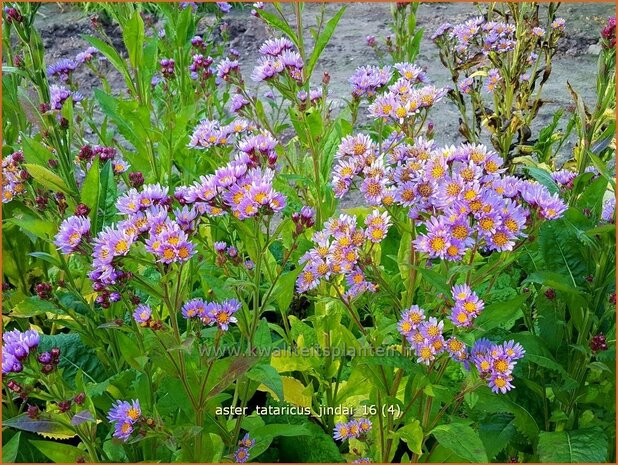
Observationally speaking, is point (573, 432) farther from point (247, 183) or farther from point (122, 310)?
point (122, 310)

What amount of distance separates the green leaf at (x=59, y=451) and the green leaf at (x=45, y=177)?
67 centimetres

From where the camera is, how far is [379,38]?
5742 mm

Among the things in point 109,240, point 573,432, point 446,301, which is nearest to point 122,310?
point 109,240

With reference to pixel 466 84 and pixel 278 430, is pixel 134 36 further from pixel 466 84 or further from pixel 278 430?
pixel 466 84

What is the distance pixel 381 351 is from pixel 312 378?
645 millimetres

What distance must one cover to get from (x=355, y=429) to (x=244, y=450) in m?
0.32

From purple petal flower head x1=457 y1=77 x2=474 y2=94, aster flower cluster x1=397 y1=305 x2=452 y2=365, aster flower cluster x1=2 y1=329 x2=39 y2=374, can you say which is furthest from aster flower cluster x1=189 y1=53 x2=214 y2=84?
aster flower cluster x1=397 y1=305 x2=452 y2=365

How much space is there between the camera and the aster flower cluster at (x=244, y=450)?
1.62 metres

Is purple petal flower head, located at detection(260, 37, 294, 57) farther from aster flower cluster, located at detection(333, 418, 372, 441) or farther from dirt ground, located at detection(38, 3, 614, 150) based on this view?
dirt ground, located at detection(38, 3, 614, 150)

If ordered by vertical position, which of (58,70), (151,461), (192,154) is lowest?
(151,461)

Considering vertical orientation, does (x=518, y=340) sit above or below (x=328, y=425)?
above

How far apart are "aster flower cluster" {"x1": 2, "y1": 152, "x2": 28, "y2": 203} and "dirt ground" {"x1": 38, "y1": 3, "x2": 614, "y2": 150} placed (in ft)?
9.25

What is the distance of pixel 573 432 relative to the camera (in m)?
1.71

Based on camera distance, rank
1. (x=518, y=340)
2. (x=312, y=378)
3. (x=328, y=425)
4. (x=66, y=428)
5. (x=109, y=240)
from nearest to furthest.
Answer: (x=109, y=240)
(x=66, y=428)
(x=518, y=340)
(x=328, y=425)
(x=312, y=378)
